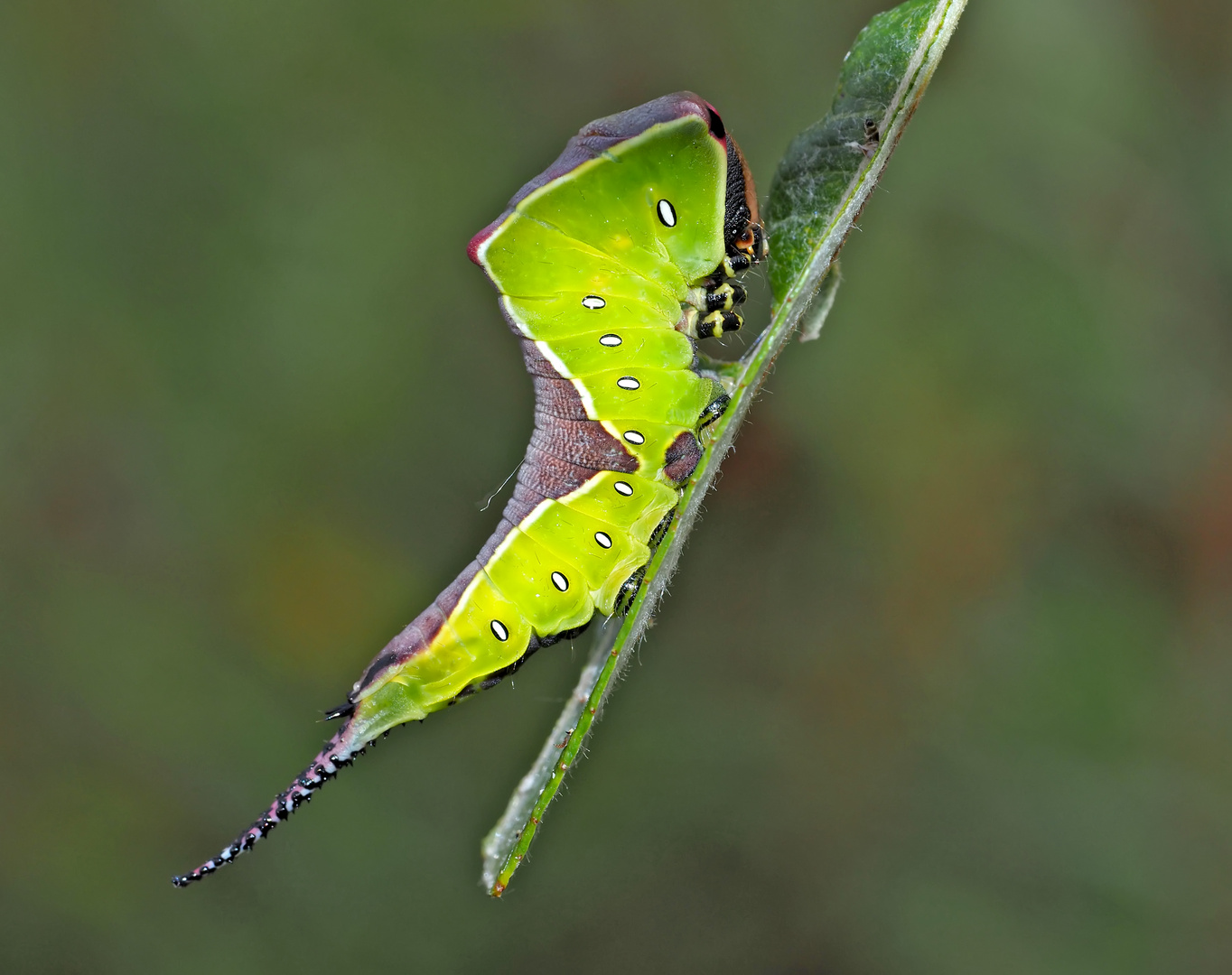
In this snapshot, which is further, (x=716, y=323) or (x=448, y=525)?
(x=448, y=525)

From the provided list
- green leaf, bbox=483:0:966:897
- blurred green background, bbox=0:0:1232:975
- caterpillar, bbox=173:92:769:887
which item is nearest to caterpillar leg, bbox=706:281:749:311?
caterpillar, bbox=173:92:769:887

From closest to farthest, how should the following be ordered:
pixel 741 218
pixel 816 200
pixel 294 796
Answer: pixel 816 200 < pixel 294 796 < pixel 741 218

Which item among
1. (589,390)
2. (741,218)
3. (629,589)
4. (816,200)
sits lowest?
(629,589)

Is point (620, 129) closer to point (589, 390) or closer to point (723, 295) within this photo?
point (723, 295)

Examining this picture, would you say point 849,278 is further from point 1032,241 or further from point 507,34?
point 507,34

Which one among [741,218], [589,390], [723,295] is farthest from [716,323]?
[589,390]

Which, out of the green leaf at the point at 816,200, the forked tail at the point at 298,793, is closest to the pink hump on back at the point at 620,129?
the green leaf at the point at 816,200
